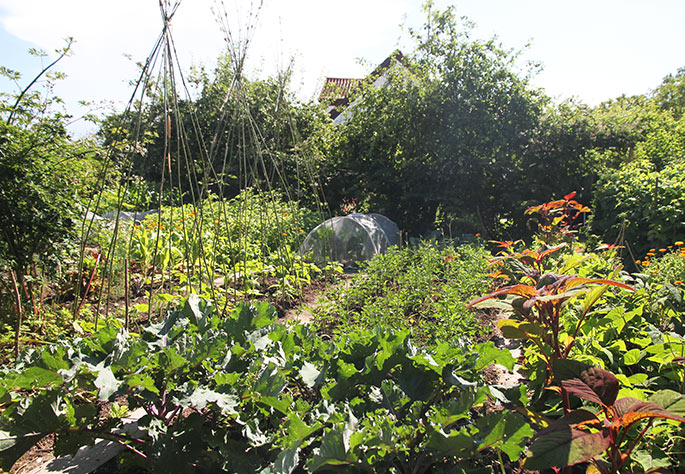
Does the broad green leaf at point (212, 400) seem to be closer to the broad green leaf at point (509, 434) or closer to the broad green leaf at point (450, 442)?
the broad green leaf at point (450, 442)

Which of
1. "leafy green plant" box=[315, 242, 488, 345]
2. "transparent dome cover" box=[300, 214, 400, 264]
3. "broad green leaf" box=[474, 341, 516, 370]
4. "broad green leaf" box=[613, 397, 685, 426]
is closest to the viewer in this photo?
"broad green leaf" box=[613, 397, 685, 426]

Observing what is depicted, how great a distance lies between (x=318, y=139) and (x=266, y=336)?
7.31 m

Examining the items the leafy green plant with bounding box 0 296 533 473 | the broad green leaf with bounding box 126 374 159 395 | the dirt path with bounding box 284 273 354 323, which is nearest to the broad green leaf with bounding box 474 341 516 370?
the leafy green plant with bounding box 0 296 533 473

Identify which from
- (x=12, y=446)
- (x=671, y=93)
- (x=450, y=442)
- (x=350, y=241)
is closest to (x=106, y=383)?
(x=12, y=446)

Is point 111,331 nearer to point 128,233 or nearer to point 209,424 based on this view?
point 209,424

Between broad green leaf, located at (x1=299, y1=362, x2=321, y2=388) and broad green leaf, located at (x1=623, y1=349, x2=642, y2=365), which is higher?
broad green leaf, located at (x1=299, y1=362, x2=321, y2=388)

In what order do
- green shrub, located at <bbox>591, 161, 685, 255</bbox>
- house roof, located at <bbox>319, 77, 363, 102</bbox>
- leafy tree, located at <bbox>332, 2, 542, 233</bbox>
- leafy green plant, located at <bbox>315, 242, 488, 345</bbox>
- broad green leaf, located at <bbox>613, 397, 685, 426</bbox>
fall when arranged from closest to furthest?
broad green leaf, located at <bbox>613, 397, 685, 426</bbox> < leafy green plant, located at <bbox>315, 242, 488, 345</bbox> < green shrub, located at <bbox>591, 161, 685, 255</bbox> < leafy tree, located at <bbox>332, 2, 542, 233</bbox> < house roof, located at <bbox>319, 77, 363, 102</bbox>

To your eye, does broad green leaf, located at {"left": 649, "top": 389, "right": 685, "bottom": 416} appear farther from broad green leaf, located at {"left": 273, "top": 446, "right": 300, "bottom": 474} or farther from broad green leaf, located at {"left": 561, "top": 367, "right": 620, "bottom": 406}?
broad green leaf, located at {"left": 273, "top": 446, "right": 300, "bottom": 474}

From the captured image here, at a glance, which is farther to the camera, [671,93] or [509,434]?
[671,93]

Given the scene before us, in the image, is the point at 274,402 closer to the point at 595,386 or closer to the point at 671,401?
the point at 595,386

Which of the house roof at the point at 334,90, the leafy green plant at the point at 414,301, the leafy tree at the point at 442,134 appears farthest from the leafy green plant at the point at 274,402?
the house roof at the point at 334,90

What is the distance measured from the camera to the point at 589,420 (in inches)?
40.6

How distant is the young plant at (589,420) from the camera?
37.5 inches

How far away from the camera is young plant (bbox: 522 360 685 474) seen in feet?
3.13
